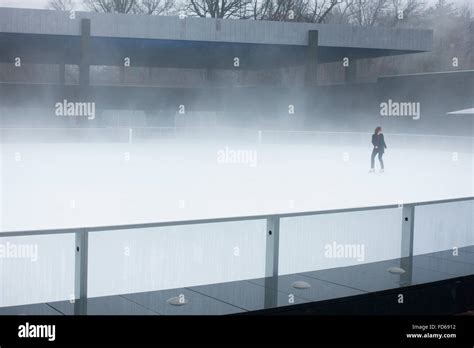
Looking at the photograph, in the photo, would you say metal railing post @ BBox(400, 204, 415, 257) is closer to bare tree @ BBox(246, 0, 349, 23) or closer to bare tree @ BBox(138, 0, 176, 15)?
bare tree @ BBox(138, 0, 176, 15)

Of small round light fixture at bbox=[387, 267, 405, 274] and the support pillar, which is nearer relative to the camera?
small round light fixture at bbox=[387, 267, 405, 274]

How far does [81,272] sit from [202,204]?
273 inches

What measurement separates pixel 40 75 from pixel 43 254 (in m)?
38.7

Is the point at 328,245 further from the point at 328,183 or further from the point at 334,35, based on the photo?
the point at 334,35

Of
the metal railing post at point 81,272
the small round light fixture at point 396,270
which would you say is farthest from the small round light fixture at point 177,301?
the small round light fixture at point 396,270

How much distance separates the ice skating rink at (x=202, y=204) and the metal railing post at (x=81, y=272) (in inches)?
1.6

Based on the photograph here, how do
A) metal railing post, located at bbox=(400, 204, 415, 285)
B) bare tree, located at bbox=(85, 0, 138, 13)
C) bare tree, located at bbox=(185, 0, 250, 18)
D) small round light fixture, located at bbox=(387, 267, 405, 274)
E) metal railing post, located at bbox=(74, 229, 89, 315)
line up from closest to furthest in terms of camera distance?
metal railing post, located at bbox=(74, 229, 89, 315) < small round light fixture, located at bbox=(387, 267, 405, 274) < metal railing post, located at bbox=(400, 204, 415, 285) < bare tree, located at bbox=(85, 0, 138, 13) < bare tree, located at bbox=(185, 0, 250, 18)

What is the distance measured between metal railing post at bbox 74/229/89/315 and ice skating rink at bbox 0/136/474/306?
0.13 feet

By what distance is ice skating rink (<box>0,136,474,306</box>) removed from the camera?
200 inches

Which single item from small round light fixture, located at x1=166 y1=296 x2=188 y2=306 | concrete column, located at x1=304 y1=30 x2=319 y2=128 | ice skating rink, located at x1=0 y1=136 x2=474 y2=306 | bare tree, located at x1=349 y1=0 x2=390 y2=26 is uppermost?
bare tree, located at x1=349 y1=0 x2=390 y2=26

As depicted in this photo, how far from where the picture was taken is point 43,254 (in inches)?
188

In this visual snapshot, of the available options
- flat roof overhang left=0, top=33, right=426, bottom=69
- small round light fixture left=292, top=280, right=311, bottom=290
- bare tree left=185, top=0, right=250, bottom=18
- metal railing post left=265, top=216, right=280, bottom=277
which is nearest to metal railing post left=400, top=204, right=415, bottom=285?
small round light fixture left=292, top=280, right=311, bottom=290

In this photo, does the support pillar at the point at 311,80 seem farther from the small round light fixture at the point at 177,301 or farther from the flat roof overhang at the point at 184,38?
the small round light fixture at the point at 177,301

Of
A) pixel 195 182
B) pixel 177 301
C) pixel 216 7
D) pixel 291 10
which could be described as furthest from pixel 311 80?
pixel 177 301
